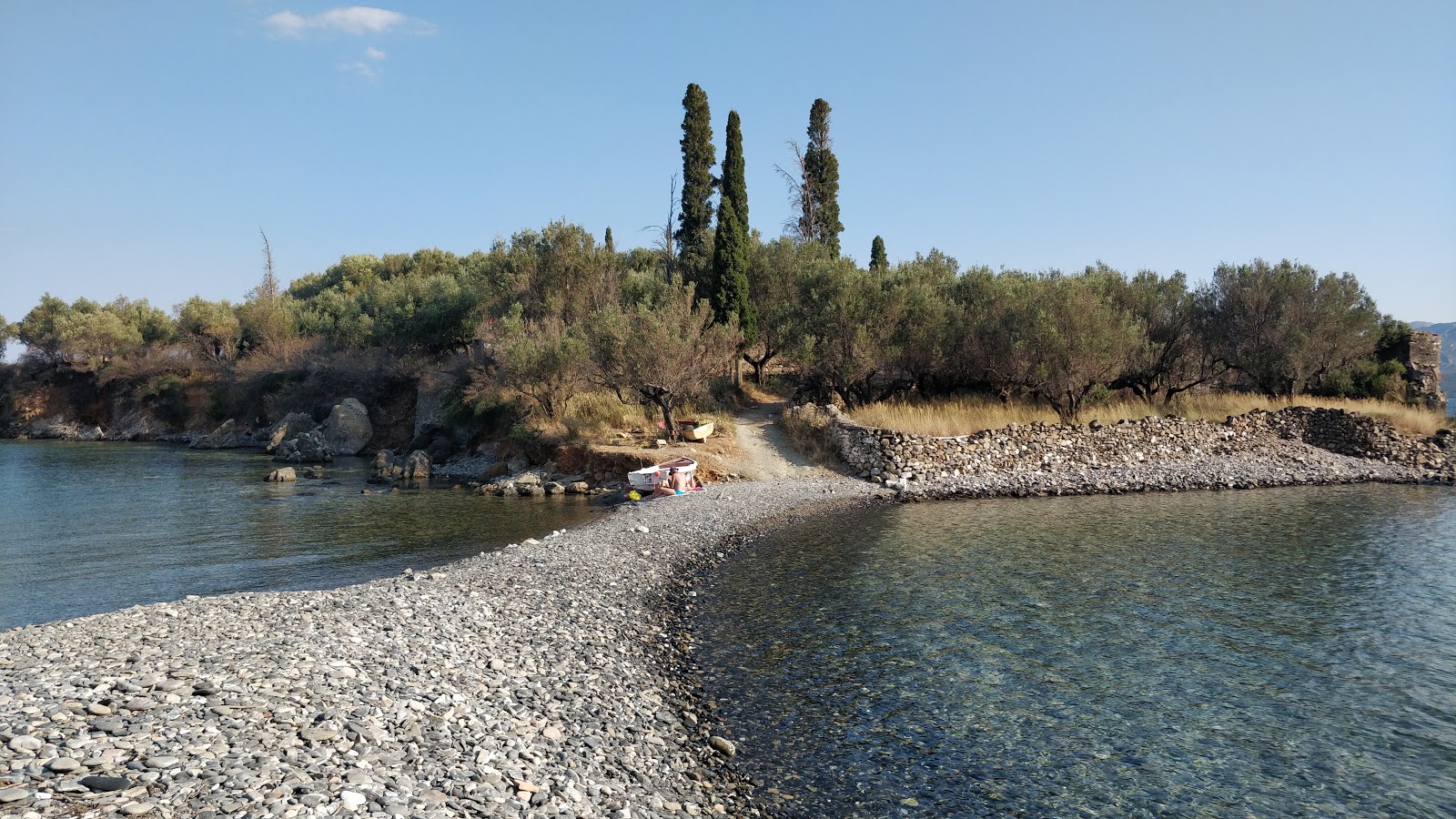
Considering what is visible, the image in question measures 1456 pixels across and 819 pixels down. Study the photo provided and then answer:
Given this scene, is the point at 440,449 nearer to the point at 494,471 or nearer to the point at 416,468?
the point at 416,468

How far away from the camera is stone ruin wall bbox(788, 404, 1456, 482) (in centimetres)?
2819

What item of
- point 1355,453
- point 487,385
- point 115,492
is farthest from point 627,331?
point 1355,453

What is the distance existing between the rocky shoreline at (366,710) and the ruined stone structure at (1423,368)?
1530 inches

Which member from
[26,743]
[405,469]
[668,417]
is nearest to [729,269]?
[668,417]

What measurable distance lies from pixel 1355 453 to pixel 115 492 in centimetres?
4709

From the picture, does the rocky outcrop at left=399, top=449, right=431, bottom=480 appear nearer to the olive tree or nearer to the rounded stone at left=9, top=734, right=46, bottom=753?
the olive tree

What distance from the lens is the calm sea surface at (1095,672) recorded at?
25.5ft

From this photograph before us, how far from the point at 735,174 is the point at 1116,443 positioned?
2109 cm

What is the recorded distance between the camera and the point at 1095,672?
34.9 feet

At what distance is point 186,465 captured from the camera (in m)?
38.7

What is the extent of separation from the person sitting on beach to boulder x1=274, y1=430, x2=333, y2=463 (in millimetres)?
24402

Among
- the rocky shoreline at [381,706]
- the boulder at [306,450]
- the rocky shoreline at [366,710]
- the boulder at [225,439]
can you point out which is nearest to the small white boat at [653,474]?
the rocky shoreline at [381,706]

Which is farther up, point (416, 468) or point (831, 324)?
point (831, 324)

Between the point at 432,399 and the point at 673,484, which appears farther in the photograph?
the point at 432,399
